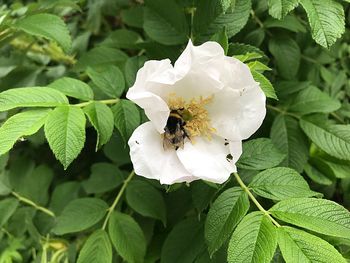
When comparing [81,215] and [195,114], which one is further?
[81,215]

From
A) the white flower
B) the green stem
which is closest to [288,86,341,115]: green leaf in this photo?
the white flower

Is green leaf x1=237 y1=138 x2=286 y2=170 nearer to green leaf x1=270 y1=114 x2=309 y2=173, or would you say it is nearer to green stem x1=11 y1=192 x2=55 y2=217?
green leaf x1=270 y1=114 x2=309 y2=173

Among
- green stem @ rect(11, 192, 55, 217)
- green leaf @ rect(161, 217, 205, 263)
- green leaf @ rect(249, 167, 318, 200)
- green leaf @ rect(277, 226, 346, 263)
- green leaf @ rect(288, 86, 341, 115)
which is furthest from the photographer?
green stem @ rect(11, 192, 55, 217)

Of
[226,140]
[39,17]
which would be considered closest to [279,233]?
[226,140]

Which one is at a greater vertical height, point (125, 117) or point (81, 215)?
point (125, 117)

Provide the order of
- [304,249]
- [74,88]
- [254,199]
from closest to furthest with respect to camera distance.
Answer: [304,249]
[254,199]
[74,88]

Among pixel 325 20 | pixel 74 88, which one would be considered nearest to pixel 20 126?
pixel 74 88

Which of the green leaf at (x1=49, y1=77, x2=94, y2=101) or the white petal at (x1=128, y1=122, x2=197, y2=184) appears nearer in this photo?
the white petal at (x1=128, y1=122, x2=197, y2=184)

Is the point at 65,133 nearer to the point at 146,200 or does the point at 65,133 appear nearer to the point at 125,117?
the point at 125,117
